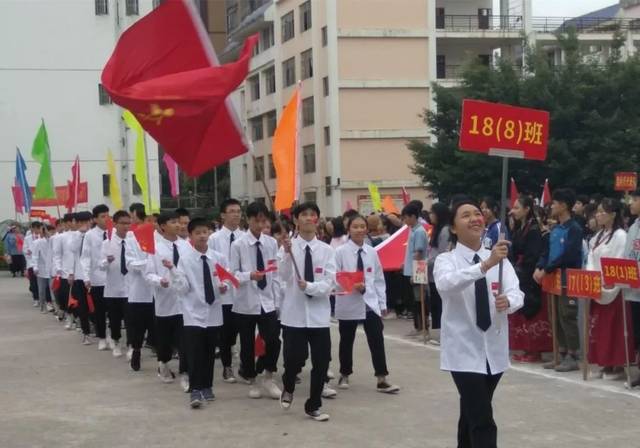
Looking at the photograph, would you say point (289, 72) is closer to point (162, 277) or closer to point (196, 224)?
point (162, 277)

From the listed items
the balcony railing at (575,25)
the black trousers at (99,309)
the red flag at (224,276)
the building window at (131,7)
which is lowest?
the black trousers at (99,309)

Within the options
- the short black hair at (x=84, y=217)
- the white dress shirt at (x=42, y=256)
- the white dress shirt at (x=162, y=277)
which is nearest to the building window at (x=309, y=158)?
the white dress shirt at (x=42, y=256)

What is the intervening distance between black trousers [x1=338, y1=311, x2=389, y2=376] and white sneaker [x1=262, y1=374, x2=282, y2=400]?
0.83 m

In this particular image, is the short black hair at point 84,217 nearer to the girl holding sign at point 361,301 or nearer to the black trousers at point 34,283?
the girl holding sign at point 361,301

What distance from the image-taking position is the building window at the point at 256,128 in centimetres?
5628

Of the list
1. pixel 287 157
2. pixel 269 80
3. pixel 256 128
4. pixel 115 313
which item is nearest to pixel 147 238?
pixel 287 157

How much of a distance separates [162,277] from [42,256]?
11.6 metres

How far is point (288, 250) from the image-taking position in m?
8.53

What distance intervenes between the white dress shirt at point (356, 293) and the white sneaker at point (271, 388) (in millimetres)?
948

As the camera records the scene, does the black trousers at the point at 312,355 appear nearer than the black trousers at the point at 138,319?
Yes

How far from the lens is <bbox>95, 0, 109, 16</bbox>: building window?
4703 centimetres

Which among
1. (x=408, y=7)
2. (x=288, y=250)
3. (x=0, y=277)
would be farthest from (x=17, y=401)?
(x=408, y=7)

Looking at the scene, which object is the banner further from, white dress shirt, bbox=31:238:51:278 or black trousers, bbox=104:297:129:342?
white dress shirt, bbox=31:238:51:278

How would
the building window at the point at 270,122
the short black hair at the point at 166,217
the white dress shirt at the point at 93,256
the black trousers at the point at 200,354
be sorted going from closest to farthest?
the black trousers at the point at 200,354
the short black hair at the point at 166,217
the white dress shirt at the point at 93,256
the building window at the point at 270,122
